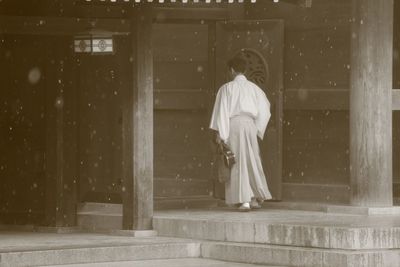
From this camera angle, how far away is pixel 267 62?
1614 centimetres

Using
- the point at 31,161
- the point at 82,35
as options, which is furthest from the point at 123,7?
the point at 31,161

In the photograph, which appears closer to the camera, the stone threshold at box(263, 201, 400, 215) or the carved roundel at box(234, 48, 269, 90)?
the stone threshold at box(263, 201, 400, 215)

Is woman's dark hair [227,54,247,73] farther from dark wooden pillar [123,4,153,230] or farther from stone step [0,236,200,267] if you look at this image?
stone step [0,236,200,267]

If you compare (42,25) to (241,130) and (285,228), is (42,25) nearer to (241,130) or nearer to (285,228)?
(241,130)

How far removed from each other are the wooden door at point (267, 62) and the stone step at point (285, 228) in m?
1.39

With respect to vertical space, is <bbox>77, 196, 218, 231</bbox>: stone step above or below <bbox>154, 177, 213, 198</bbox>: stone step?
below

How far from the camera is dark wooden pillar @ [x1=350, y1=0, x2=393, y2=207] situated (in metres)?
14.5

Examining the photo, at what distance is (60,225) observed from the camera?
14938mm

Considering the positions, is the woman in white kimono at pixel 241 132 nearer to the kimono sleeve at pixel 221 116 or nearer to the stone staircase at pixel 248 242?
the kimono sleeve at pixel 221 116

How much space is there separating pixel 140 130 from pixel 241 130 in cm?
156

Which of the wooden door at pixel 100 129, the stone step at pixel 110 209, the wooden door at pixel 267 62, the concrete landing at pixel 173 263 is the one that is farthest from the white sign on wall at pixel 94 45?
the concrete landing at pixel 173 263

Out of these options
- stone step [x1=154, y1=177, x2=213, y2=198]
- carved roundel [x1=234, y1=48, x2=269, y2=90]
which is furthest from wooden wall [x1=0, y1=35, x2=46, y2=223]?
carved roundel [x1=234, y1=48, x2=269, y2=90]

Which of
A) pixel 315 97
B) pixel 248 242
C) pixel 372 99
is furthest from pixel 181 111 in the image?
pixel 248 242

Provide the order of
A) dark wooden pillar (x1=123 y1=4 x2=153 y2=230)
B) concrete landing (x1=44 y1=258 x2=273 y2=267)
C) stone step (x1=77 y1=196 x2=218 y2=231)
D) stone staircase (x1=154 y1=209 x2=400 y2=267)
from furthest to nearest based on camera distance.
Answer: stone step (x1=77 y1=196 x2=218 y2=231)
dark wooden pillar (x1=123 y1=4 x2=153 y2=230)
concrete landing (x1=44 y1=258 x2=273 y2=267)
stone staircase (x1=154 y1=209 x2=400 y2=267)
